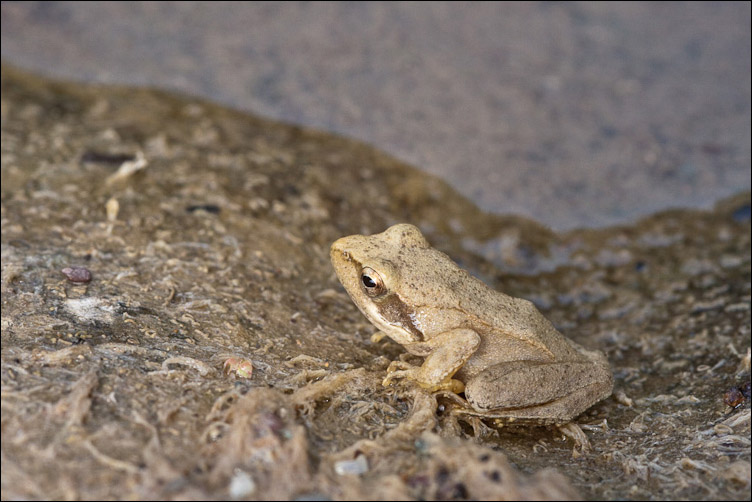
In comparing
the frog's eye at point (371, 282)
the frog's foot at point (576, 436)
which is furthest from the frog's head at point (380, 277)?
the frog's foot at point (576, 436)

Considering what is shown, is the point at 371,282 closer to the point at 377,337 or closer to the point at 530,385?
the point at 377,337

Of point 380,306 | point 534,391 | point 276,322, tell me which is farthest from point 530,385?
point 276,322

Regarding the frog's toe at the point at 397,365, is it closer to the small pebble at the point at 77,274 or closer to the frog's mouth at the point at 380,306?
the frog's mouth at the point at 380,306

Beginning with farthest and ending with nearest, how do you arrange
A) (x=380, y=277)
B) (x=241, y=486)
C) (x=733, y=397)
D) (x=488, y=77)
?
(x=488, y=77) → (x=380, y=277) → (x=733, y=397) → (x=241, y=486)

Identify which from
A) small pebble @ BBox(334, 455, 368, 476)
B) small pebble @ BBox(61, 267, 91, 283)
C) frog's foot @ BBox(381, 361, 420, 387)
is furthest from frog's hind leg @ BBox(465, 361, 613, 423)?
small pebble @ BBox(61, 267, 91, 283)

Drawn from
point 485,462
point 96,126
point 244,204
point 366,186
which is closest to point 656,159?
point 366,186

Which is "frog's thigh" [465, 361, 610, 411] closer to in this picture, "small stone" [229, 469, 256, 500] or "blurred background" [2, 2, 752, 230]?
"small stone" [229, 469, 256, 500]

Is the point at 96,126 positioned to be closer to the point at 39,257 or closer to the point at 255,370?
the point at 39,257
